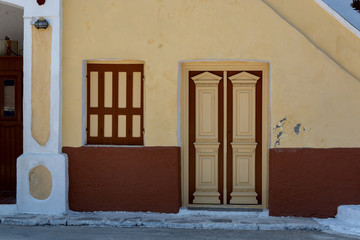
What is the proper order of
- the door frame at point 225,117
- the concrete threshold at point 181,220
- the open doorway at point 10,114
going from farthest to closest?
the open doorway at point 10,114
the door frame at point 225,117
the concrete threshold at point 181,220

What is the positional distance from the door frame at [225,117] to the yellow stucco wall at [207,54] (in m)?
0.26

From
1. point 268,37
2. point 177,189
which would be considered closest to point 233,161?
point 177,189

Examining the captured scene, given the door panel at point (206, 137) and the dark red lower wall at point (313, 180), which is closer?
the dark red lower wall at point (313, 180)

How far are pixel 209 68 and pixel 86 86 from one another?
217cm

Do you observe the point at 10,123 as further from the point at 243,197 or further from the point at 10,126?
the point at 243,197

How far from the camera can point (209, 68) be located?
862cm

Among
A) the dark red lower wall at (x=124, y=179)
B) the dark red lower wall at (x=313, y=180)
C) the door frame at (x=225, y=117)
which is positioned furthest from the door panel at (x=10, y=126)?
the dark red lower wall at (x=313, y=180)

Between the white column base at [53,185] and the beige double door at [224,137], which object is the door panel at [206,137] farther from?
the white column base at [53,185]

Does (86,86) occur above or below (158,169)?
above

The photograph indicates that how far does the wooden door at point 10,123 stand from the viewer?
9.83 meters

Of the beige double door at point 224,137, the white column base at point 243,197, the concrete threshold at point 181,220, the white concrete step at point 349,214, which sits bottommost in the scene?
the concrete threshold at point 181,220

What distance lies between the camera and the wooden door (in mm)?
9828

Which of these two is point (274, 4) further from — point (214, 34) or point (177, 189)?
point (177, 189)

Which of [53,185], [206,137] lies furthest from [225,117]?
[53,185]
